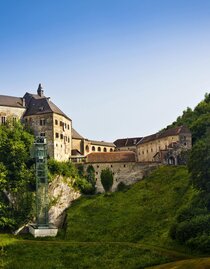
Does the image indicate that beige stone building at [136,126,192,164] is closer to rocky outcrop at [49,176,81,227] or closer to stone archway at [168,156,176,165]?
stone archway at [168,156,176,165]

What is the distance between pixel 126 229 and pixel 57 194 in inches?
703

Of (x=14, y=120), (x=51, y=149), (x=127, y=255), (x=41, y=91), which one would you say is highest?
(x=41, y=91)

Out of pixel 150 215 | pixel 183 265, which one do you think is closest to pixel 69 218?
pixel 150 215

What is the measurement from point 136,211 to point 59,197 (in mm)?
14787

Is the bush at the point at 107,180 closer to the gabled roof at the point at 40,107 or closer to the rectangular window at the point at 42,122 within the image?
the rectangular window at the point at 42,122

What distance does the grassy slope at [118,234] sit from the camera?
49031 millimetres

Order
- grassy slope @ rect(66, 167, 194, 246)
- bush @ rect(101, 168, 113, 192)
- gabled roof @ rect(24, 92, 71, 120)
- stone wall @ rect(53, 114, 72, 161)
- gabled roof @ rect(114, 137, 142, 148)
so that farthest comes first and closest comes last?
gabled roof @ rect(114, 137, 142, 148) → gabled roof @ rect(24, 92, 71, 120) → stone wall @ rect(53, 114, 72, 161) → bush @ rect(101, 168, 113, 192) → grassy slope @ rect(66, 167, 194, 246)

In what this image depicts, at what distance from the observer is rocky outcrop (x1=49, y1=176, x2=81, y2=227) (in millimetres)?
73312

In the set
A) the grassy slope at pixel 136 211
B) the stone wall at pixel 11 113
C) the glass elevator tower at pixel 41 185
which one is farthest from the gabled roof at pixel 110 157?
the stone wall at pixel 11 113

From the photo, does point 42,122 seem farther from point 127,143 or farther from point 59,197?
point 127,143

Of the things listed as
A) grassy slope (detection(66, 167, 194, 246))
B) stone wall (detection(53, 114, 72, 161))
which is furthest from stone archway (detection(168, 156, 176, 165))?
stone wall (detection(53, 114, 72, 161))

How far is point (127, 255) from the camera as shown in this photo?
4925 centimetres

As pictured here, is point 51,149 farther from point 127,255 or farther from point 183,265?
point 183,265

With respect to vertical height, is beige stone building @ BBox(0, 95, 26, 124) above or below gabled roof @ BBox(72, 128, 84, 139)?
above
